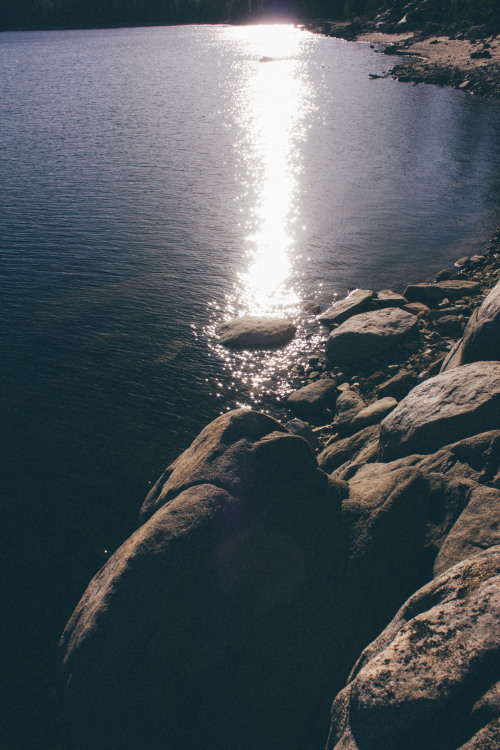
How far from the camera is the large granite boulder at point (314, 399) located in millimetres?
20641

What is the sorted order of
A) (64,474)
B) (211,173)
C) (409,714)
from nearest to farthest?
(409,714)
(64,474)
(211,173)

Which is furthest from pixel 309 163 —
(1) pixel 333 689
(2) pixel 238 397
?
(1) pixel 333 689

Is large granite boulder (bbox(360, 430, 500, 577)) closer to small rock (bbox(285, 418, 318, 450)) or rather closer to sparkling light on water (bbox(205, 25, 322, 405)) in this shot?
small rock (bbox(285, 418, 318, 450))

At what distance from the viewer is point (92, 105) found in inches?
2849

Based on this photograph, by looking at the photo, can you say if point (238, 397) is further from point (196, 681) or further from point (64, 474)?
point (196, 681)

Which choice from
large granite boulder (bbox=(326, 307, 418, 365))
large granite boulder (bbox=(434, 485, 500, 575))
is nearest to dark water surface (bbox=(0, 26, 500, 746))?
large granite boulder (bbox=(326, 307, 418, 365))

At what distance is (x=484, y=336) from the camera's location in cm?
1541

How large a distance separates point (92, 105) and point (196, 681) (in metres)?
80.7

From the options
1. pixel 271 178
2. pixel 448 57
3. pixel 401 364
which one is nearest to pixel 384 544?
pixel 401 364

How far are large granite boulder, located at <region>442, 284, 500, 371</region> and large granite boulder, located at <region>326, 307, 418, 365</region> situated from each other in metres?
6.37

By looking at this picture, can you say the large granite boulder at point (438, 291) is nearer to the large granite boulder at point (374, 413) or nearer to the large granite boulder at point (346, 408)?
the large granite boulder at point (346, 408)

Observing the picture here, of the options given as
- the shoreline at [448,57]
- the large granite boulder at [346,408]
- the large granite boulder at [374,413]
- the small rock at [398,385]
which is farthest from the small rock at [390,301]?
the shoreline at [448,57]

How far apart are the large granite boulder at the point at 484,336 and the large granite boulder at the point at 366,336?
637 cm

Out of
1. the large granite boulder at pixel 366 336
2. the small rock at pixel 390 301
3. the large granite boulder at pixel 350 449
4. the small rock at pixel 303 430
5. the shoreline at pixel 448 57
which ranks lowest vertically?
the small rock at pixel 303 430
